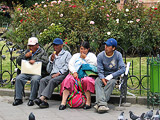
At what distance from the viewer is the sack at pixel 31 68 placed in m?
7.31

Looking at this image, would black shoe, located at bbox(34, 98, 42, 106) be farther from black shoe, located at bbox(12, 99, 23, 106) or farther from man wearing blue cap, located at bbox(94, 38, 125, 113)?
man wearing blue cap, located at bbox(94, 38, 125, 113)

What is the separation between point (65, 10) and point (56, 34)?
1021 mm

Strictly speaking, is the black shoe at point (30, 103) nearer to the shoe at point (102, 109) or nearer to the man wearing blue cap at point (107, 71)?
the man wearing blue cap at point (107, 71)

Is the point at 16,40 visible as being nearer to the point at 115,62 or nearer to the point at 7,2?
the point at 115,62

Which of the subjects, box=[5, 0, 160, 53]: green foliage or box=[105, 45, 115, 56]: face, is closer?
box=[105, 45, 115, 56]: face

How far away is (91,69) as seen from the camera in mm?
6992

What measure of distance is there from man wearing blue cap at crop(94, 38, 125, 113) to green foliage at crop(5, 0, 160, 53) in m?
3.72

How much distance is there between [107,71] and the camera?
6.92 m

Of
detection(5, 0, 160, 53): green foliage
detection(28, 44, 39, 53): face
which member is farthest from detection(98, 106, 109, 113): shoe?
detection(5, 0, 160, 53): green foliage

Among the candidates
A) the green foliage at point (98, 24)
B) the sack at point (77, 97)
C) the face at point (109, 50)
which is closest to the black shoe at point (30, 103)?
the sack at point (77, 97)

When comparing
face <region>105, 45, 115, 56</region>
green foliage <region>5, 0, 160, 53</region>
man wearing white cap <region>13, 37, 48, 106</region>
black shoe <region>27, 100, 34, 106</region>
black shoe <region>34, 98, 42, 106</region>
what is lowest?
black shoe <region>27, 100, 34, 106</region>

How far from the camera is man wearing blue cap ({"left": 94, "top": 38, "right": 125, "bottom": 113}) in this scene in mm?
Answer: 6598

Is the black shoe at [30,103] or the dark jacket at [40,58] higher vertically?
the dark jacket at [40,58]

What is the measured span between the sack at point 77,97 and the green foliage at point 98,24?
12.1ft
